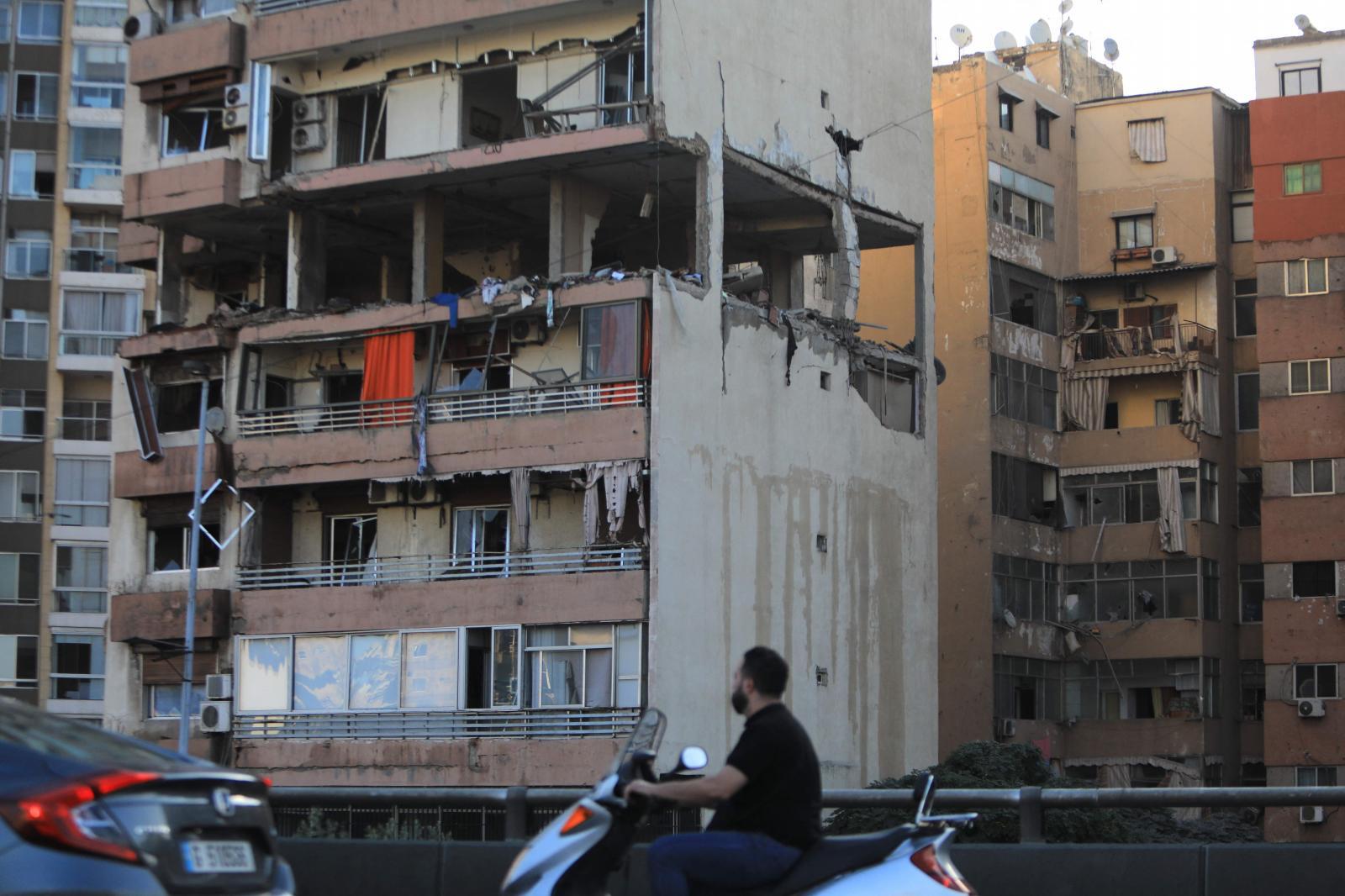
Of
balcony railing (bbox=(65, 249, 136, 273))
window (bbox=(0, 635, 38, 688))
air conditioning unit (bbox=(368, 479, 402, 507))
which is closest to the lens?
air conditioning unit (bbox=(368, 479, 402, 507))

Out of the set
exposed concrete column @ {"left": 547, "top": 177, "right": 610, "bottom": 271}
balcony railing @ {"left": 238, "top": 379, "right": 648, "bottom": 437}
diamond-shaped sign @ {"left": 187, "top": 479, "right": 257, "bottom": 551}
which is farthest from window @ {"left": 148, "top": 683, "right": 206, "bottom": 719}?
exposed concrete column @ {"left": 547, "top": 177, "right": 610, "bottom": 271}

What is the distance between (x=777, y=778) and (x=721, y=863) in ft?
1.36

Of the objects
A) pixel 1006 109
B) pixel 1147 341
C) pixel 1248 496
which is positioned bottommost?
pixel 1248 496

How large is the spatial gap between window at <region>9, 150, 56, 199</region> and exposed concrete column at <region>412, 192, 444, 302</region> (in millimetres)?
25521

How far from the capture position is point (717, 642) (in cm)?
3594

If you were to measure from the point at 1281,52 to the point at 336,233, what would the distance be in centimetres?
2546

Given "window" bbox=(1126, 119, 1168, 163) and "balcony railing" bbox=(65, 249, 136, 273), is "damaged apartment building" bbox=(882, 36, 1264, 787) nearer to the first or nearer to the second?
"window" bbox=(1126, 119, 1168, 163)

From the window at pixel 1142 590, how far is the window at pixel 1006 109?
1137cm

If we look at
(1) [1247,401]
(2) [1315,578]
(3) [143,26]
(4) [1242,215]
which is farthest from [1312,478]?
(3) [143,26]

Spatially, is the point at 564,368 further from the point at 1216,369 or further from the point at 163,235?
the point at 1216,369

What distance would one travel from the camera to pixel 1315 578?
4900cm

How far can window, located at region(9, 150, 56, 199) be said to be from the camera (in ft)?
199

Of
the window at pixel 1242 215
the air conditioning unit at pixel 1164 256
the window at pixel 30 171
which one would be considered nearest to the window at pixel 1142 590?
the air conditioning unit at pixel 1164 256

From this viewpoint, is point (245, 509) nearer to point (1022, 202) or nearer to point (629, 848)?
point (1022, 202)
